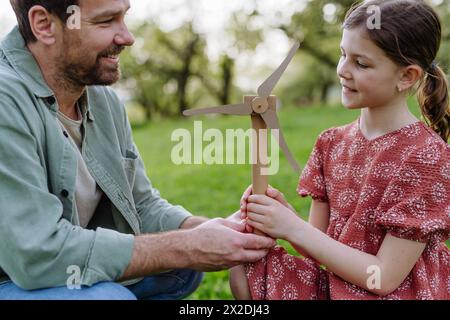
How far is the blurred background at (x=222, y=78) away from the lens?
31.2 feet

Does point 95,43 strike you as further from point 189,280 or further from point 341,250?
point 341,250

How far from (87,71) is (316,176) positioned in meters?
1.35

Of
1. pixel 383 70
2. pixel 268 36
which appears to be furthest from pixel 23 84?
pixel 268 36

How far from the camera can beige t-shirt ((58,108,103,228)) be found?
324cm

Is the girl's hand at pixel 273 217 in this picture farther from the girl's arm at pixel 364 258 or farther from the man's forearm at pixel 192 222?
the man's forearm at pixel 192 222

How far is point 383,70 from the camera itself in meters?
2.70

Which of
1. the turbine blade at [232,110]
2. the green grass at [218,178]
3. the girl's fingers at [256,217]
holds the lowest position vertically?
the green grass at [218,178]

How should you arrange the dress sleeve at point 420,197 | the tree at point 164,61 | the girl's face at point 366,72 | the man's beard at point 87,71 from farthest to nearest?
the tree at point 164,61
the man's beard at point 87,71
the girl's face at point 366,72
the dress sleeve at point 420,197

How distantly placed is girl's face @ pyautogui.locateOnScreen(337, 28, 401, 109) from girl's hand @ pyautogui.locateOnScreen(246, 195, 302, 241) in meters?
0.60

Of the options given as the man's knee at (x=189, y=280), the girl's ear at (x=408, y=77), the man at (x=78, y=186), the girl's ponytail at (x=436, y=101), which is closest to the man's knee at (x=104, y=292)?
the man at (x=78, y=186)

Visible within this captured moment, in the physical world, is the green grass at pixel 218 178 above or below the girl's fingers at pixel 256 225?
below

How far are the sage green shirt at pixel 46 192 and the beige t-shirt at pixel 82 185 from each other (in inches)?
1.7

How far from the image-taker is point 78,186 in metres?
3.21
